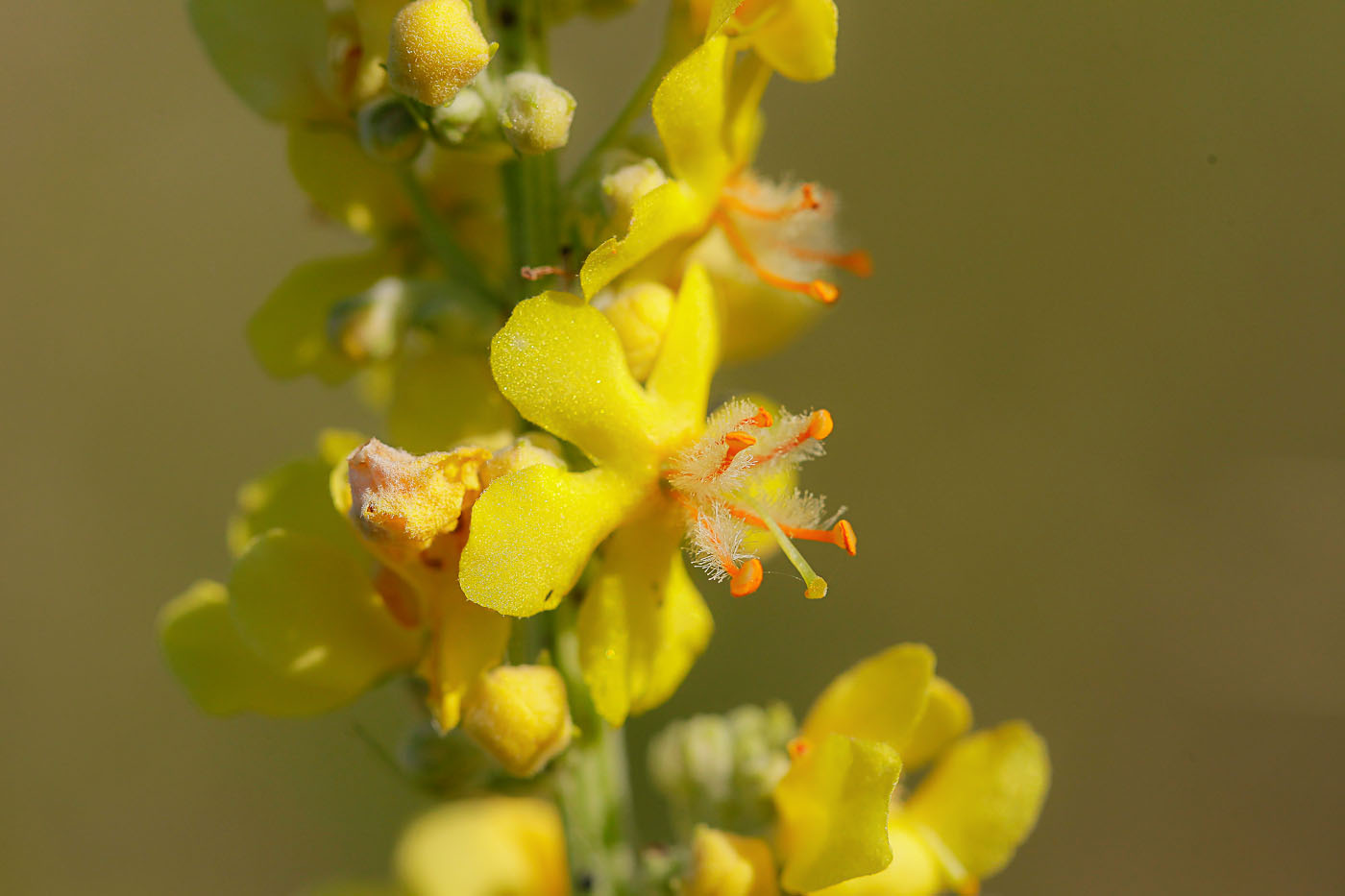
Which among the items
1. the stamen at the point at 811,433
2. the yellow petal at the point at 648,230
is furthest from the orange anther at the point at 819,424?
the yellow petal at the point at 648,230

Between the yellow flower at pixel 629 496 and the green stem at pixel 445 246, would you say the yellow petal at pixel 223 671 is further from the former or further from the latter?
the green stem at pixel 445 246

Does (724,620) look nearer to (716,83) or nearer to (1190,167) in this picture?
(1190,167)

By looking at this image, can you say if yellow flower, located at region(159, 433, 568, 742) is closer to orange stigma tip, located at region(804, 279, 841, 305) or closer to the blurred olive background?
orange stigma tip, located at region(804, 279, 841, 305)

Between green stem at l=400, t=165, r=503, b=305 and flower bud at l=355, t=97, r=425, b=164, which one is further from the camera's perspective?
green stem at l=400, t=165, r=503, b=305

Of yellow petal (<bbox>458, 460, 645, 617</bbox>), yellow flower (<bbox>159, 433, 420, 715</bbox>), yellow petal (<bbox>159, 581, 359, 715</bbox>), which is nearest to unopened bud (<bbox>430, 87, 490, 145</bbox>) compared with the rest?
yellow petal (<bbox>458, 460, 645, 617</bbox>)

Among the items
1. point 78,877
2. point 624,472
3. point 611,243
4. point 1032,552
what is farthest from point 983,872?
point 78,877

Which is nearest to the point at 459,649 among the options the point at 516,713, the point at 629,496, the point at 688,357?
the point at 516,713

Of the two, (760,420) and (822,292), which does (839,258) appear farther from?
(760,420)
